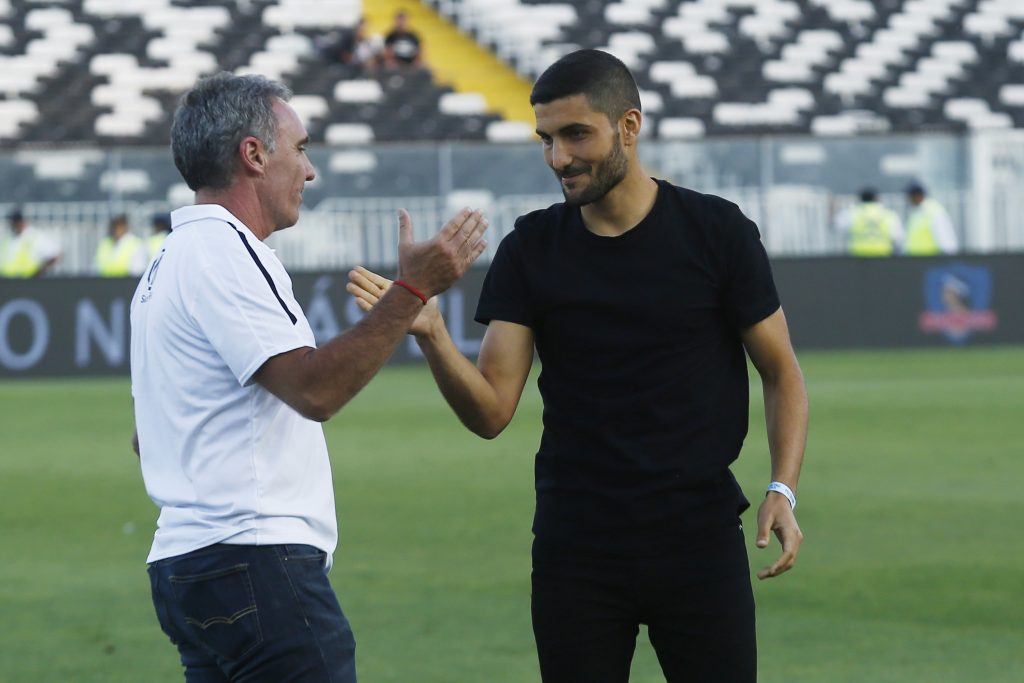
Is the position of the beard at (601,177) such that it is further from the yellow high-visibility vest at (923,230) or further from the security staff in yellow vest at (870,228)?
the yellow high-visibility vest at (923,230)

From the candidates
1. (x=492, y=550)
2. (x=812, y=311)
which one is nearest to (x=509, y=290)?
(x=492, y=550)

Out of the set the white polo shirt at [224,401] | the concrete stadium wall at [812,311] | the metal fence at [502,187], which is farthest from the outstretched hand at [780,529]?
the metal fence at [502,187]

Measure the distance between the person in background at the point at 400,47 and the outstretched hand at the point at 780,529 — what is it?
87.1 ft

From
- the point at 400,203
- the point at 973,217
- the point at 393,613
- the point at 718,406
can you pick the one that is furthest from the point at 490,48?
the point at 718,406

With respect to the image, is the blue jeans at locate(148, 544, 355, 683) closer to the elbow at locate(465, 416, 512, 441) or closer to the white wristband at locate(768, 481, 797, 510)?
the elbow at locate(465, 416, 512, 441)

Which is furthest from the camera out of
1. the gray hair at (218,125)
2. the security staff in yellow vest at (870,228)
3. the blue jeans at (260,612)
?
the security staff in yellow vest at (870,228)

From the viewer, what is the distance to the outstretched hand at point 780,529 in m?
4.01

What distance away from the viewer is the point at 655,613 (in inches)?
157

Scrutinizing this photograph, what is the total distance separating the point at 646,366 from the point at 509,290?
393 mm

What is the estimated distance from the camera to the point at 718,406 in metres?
4.05

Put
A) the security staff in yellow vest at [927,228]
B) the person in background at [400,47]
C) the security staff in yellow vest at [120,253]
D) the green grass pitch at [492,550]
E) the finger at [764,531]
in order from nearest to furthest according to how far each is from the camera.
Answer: the finger at [764,531] → the green grass pitch at [492,550] → the security staff in yellow vest at [120,253] → the security staff in yellow vest at [927,228] → the person in background at [400,47]

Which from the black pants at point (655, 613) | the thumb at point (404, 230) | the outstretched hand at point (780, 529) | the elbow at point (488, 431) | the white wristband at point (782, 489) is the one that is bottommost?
the black pants at point (655, 613)

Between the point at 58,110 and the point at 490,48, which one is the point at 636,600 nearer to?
the point at 58,110

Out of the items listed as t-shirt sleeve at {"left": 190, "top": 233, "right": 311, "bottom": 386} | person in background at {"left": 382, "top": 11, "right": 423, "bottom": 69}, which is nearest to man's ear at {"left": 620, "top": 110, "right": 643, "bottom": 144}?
t-shirt sleeve at {"left": 190, "top": 233, "right": 311, "bottom": 386}
